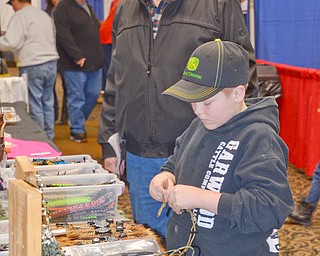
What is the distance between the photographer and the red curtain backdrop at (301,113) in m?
5.12

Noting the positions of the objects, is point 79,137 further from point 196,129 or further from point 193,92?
point 193,92

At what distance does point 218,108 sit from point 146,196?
0.85 metres

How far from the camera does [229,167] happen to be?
171 cm

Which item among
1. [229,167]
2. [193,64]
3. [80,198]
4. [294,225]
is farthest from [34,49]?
[229,167]

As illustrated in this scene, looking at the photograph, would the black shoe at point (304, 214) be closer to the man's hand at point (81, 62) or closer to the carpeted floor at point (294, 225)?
the carpeted floor at point (294, 225)

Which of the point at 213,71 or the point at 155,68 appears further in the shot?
the point at 155,68

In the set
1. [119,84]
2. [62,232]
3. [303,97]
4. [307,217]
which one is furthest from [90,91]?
[62,232]

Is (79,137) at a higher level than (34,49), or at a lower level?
lower

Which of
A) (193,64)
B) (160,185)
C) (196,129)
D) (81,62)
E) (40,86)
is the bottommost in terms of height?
(40,86)

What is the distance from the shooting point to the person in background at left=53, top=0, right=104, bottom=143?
252 inches

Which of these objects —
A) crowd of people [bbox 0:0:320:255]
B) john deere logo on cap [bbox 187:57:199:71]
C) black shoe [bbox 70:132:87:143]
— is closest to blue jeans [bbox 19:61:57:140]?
black shoe [bbox 70:132:87:143]

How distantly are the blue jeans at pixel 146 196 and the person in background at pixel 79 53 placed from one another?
4125mm

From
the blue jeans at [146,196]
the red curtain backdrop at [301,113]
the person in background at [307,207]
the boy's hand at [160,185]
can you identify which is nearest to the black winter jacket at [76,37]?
the red curtain backdrop at [301,113]

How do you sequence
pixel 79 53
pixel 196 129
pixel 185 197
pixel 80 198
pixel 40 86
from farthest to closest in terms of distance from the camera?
1. pixel 79 53
2. pixel 40 86
3. pixel 80 198
4. pixel 196 129
5. pixel 185 197
